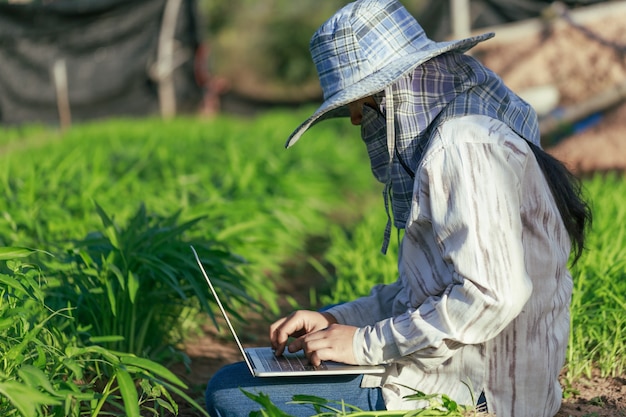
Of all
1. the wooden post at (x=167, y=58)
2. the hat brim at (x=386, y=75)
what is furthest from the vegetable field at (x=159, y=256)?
the wooden post at (x=167, y=58)

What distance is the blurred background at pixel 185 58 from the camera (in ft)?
21.1

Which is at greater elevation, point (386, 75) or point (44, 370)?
point (386, 75)

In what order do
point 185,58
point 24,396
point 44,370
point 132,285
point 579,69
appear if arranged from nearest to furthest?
point 24,396
point 44,370
point 132,285
point 579,69
point 185,58

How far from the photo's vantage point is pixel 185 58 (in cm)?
1087

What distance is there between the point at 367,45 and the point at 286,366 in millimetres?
661

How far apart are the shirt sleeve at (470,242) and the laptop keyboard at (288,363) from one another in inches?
6.9

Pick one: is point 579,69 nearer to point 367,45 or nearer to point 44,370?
point 367,45

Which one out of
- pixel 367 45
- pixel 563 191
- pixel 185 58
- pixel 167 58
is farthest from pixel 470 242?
pixel 185 58

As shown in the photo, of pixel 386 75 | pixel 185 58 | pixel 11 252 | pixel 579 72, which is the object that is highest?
pixel 386 75

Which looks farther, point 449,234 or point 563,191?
point 563,191

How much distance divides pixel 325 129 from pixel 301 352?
6507mm

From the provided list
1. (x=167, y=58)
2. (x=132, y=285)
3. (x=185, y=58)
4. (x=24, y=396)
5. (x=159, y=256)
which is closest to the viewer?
(x=24, y=396)

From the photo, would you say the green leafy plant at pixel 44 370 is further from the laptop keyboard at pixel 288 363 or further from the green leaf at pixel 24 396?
the laptop keyboard at pixel 288 363

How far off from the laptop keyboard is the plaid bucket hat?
0.49 m
